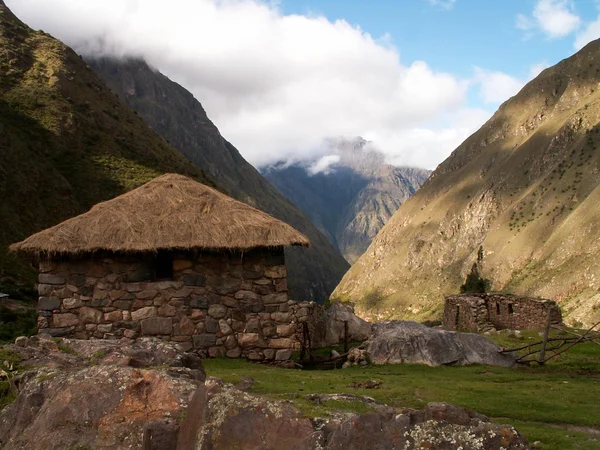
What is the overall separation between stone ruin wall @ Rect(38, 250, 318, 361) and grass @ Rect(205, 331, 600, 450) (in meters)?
0.68

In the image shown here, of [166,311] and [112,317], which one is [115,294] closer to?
[112,317]

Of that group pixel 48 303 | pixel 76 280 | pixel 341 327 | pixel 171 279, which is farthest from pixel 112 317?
pixel 341 327

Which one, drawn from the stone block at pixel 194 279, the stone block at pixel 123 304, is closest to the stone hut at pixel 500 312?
the stone block at pixel 194 279

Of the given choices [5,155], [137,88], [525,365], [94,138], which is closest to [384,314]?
[94,138]

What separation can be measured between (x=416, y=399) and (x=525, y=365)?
20.1ft

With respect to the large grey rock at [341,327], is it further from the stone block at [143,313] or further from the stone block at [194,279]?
the stone block at [143,313]

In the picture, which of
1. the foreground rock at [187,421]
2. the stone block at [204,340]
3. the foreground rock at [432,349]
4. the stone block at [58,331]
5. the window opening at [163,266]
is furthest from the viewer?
the foreground rock at [432,349]

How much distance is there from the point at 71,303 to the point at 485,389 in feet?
28.2

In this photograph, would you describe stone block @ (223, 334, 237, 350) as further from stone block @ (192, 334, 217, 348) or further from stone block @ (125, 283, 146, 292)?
stone block @ (125, 283, 146, 292)

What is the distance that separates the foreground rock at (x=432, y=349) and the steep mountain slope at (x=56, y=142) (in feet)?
74.2

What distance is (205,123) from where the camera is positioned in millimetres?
150375

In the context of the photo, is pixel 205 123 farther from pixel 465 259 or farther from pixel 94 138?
pixel 94 138

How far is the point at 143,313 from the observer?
1142 cm

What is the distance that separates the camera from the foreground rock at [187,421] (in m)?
3.79
